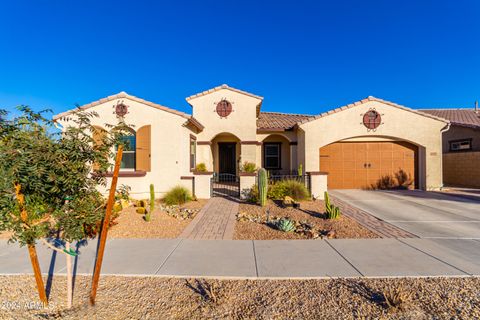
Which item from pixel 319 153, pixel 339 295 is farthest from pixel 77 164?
pixel 319 153

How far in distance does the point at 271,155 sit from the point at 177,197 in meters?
8.08

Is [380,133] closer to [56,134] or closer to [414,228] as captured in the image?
[414,228]

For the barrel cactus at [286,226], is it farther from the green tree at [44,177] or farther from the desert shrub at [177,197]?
the desert shrub at [177,197]

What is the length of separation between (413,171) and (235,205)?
1087 centimetres

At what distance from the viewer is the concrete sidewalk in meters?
3.99

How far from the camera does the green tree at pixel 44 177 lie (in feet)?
8.20

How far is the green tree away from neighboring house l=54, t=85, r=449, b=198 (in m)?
7.74

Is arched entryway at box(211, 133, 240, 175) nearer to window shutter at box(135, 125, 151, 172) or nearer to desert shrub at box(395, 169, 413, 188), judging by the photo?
window shutter at box(135, 125, 151, 172)

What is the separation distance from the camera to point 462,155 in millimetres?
15562

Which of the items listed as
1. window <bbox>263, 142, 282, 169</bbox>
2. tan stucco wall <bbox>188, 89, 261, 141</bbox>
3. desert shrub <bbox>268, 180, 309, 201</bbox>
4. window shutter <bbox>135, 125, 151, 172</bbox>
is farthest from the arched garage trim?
window shutter <bbox>135, 125, 151, 172</bbox>

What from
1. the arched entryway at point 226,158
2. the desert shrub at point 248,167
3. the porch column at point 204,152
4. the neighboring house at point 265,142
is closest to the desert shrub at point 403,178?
the neighboring house at point 265,142

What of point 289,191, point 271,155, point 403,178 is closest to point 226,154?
point 271,155

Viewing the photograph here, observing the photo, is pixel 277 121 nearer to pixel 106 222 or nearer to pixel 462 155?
pixel 462 155

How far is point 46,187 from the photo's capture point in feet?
8.66
